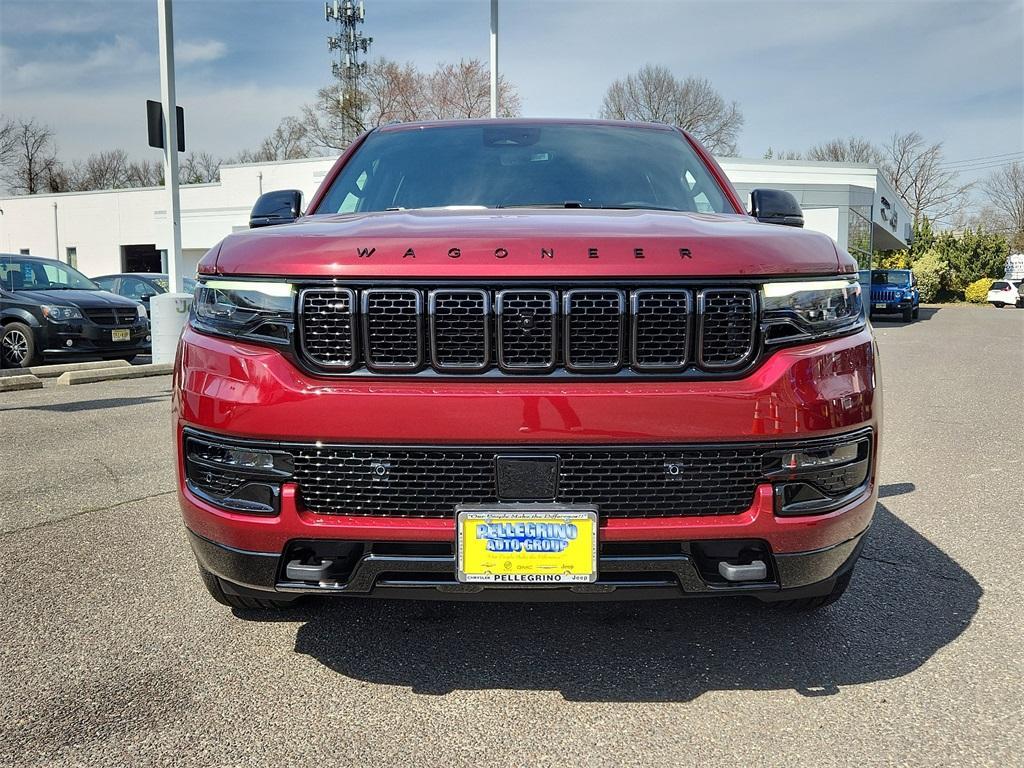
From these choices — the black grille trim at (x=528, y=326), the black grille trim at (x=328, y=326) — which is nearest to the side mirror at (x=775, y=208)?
the black grille trim at (x=528, y=326)

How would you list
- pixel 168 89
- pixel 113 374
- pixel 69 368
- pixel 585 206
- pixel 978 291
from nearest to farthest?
pixel 585 206 < pixel 113 374 < pixel 69 368 < pixel 168 89 < pixel 978 291

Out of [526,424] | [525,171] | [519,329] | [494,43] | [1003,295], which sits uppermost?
[494,43]

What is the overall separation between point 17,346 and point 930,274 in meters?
48.6

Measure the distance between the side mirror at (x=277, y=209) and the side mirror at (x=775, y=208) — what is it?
1.85 m

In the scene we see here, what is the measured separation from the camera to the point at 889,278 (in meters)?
29.7

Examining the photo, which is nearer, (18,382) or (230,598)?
(230,598)

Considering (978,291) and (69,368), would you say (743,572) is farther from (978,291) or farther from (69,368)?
Answer: (978,291)

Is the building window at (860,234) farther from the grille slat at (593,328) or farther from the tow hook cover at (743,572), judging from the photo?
the grille slat at (593,328)

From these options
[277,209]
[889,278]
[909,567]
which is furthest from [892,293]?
[277,209]

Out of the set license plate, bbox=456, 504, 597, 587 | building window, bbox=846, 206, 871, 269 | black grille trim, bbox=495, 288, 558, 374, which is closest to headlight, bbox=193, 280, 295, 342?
black grille trim, bbox=495, 288, 558, 374

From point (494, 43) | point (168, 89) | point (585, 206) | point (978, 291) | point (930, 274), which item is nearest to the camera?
point (585, 206)

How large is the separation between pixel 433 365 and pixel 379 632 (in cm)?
119

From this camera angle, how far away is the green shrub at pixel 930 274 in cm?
4844

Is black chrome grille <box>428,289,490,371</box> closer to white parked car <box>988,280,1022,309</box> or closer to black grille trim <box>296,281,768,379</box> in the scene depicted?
black grille trim <box>296,281,768,379</box>
